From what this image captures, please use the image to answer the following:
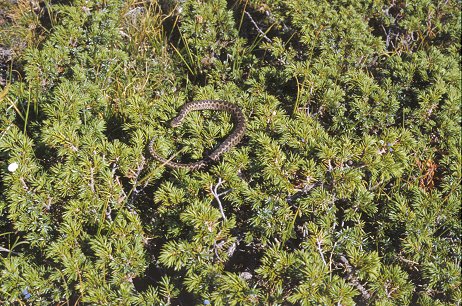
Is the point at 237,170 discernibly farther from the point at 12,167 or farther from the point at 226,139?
the point at 12,167

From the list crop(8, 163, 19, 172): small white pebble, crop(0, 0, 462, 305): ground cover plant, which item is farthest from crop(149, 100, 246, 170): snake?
crop(8, 163, 19, 172): small white pebble

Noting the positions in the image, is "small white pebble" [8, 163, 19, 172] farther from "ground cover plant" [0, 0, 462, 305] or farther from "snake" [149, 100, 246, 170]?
"snake" [149, 100, 246, 170]

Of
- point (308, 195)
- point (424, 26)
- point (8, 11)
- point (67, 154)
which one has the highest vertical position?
point (424, 26)

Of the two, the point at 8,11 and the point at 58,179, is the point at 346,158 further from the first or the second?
the point at 8,11

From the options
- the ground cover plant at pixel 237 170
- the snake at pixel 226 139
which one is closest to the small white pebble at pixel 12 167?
the ground cover plant at pixel 237 170

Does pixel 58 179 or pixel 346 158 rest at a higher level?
pixel 346 158

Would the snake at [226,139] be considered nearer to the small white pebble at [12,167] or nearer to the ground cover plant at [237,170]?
the ground cover plant at [237,170]

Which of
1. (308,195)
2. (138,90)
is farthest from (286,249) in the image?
(138,90)
